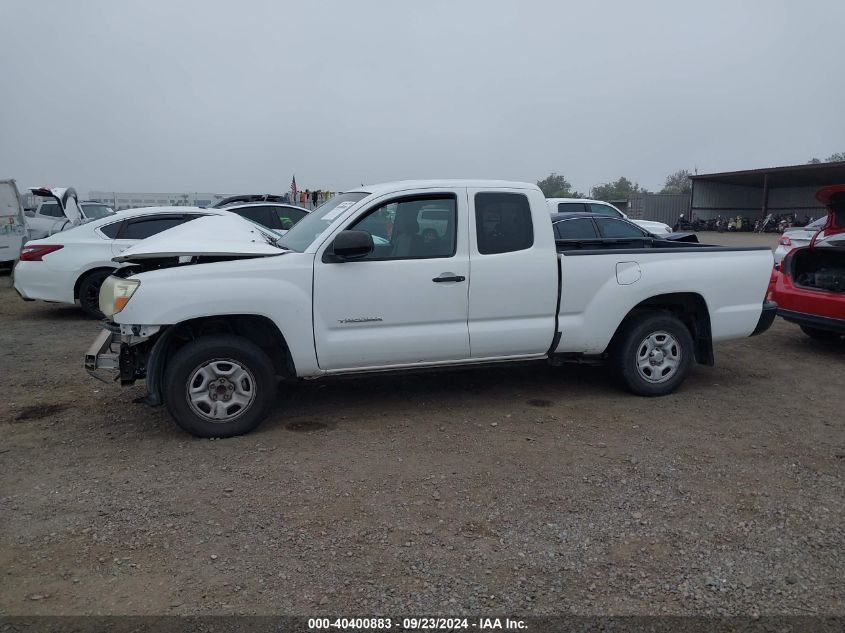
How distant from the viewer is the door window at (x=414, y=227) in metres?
5.01

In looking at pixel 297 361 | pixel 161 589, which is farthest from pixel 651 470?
pixel 161 589

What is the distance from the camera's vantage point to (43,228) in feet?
56.0

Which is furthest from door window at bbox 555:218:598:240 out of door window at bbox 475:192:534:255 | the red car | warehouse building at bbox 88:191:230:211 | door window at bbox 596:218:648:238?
warehouse building at bbox 88:191:230:211

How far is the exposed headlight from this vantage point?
14.8 feet

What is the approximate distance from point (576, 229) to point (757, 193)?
119ft

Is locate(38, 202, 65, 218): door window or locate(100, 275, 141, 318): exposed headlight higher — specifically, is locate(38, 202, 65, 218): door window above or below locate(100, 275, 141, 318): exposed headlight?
above

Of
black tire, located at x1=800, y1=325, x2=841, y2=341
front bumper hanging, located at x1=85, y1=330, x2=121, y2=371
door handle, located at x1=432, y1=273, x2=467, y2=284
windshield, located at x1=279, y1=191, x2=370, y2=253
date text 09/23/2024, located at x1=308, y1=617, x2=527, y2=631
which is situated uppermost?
windshield, located at x1=279, y1=191, x2=370, y2=253

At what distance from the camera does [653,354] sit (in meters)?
5.69

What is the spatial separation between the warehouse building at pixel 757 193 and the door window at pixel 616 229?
1035 inches

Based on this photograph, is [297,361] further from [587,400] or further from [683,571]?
[683,571]

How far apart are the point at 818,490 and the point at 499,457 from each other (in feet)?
6.38

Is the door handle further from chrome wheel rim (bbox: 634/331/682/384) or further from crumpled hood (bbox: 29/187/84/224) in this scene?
crumpled hood (bbox: 29/187/84/224)

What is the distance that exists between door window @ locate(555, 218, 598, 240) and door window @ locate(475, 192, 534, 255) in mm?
5381

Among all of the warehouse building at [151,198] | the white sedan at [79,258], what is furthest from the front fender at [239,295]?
the warehouse building at [151,198]
